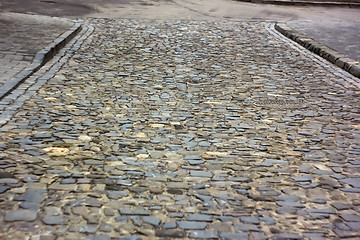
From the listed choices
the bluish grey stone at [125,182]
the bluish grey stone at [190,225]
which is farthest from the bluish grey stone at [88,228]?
the bluish grey stone at [125,182]

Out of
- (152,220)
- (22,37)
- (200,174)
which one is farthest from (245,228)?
(22,37)

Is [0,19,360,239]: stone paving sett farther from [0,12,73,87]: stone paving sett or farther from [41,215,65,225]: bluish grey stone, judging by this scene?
[0,12,73,87]: stone paving sett

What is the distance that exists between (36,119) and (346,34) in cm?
890

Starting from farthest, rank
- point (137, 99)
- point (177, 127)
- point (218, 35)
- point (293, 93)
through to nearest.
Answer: point (218, 35) → point (293, 93) → point (137, 99) → point (177, 127)

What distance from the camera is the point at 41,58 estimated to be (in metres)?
8.53

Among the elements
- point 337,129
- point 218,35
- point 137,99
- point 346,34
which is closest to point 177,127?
point 137,99

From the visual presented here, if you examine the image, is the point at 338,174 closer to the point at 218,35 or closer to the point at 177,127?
the point at 177,127

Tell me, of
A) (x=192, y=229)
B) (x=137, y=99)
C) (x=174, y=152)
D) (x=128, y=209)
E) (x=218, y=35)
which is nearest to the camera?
(x=192, y=229)

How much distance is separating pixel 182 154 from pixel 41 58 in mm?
4391

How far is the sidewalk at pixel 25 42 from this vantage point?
24.8 ft

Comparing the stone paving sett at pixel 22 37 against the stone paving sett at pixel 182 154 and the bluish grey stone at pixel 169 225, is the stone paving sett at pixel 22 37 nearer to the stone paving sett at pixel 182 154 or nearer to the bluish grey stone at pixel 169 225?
the stone paving sett at pixel 182 154

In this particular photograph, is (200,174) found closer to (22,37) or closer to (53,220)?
(53,220)

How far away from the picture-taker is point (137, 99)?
6770mm

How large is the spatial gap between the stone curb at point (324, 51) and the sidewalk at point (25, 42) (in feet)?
16.1
